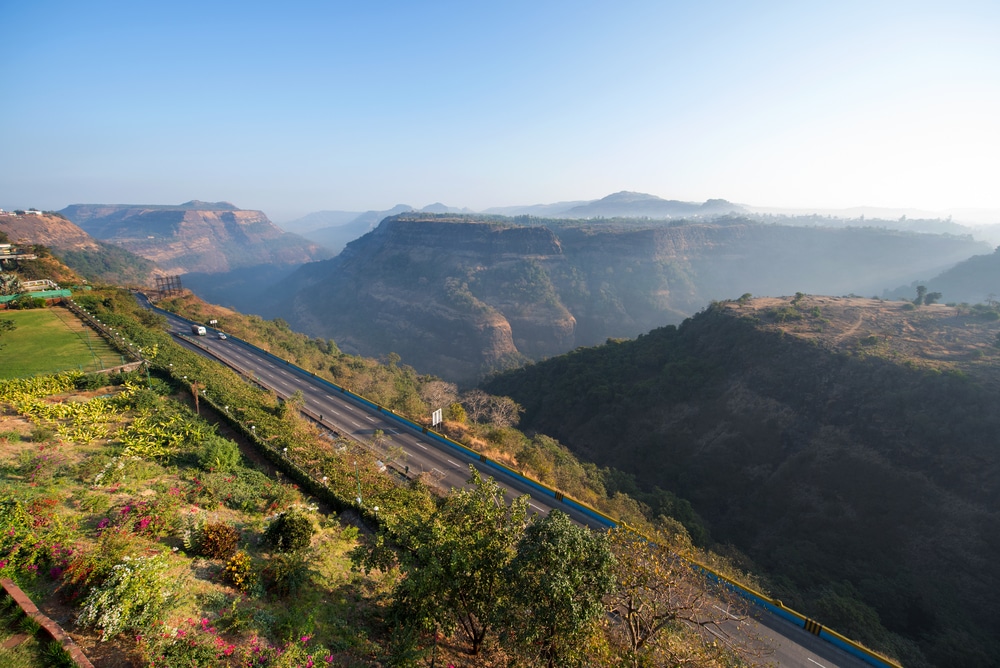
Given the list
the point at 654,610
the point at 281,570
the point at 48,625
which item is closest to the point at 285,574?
the point at 281,570

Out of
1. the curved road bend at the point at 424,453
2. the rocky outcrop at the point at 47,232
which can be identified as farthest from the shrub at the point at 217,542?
the rocky outcrop at the point at 47,232

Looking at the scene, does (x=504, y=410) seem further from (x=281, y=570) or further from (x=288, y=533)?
(x=281, y=570)

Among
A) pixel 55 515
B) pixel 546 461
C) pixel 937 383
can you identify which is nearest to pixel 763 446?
pixel 937 383

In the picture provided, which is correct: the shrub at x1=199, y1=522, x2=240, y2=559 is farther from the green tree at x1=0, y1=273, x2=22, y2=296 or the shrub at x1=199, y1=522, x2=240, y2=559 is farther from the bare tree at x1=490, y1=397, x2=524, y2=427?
the green tree at x1=0, y1=273, x2=22, y2=296

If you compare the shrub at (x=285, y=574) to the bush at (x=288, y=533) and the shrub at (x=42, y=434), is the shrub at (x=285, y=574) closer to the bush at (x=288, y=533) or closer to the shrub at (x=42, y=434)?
the bush at (x=288, y=533)

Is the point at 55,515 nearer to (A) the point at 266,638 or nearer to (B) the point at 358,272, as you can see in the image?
(A) the point at 266,638
